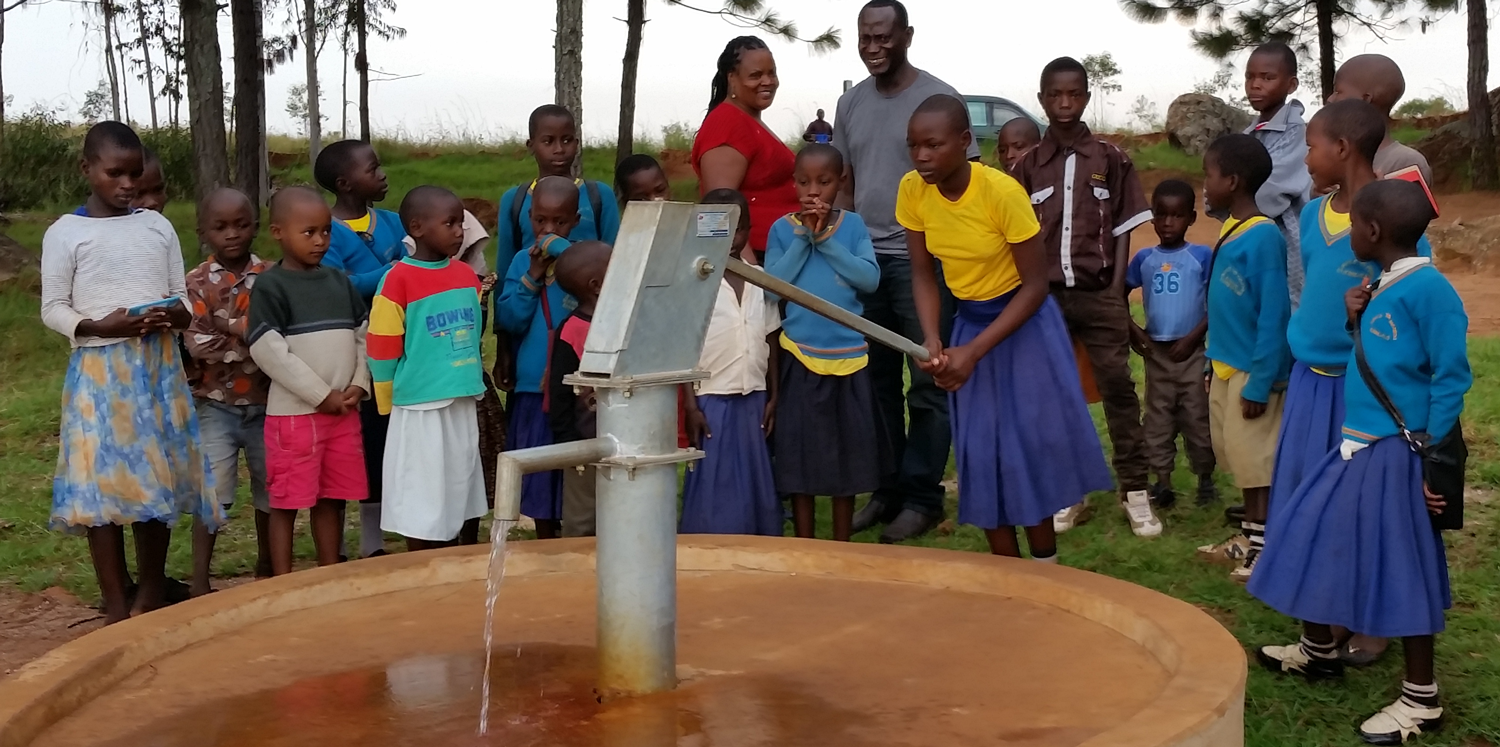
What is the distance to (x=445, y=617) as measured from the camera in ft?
7.36

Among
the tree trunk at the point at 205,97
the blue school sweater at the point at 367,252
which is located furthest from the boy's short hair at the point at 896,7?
the tree trunk at the point at 205,97

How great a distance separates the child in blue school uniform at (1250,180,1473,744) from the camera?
2547 millimetres

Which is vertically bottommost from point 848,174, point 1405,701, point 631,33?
point 1405,701

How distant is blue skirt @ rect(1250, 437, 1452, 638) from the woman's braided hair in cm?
214

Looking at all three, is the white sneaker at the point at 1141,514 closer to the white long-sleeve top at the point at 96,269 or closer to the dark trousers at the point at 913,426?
the dark trousers at the point at 913,426

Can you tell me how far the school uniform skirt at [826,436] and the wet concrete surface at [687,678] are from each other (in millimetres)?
1427

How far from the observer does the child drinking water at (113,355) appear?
334cm

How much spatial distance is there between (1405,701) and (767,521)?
1.69m

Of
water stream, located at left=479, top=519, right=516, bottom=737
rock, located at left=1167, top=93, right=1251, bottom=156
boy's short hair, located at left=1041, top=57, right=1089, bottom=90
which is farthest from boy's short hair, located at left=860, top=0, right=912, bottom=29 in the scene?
rock, located at left=1167, top=93, right=1251, bottom=156

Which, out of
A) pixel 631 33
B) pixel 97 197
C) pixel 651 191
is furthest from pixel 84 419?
pixel 631 33

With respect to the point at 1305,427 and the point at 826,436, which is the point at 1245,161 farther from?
the point at 826,436

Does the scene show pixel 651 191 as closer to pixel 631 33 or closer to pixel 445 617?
pixel 445 617

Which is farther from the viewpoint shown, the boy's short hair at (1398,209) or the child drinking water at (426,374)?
the child drinking water at (426,374)

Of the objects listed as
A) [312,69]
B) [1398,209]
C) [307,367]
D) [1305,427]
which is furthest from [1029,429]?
[312,69]
